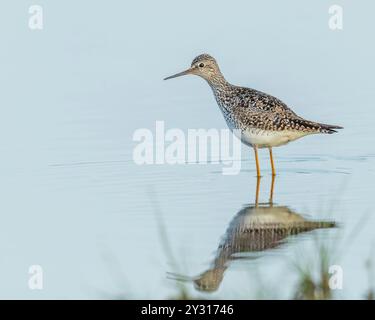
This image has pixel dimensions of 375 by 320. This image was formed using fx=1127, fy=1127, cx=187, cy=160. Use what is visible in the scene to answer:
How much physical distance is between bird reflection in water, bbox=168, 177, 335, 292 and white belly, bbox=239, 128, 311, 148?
72.2 inches

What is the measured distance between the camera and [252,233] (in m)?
10.6

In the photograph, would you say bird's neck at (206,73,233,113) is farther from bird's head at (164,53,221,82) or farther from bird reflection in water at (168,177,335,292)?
bird reflection in water at (168,177,335,292)

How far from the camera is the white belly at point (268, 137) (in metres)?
13.7

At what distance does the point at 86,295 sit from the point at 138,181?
4.21 meters

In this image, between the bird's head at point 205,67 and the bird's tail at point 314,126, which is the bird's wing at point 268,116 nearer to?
the bird's tail at point 314,126

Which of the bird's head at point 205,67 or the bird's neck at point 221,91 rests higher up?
the bird's head at point 205,67

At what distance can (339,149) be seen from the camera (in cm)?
1459

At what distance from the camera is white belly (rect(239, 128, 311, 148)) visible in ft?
44.9

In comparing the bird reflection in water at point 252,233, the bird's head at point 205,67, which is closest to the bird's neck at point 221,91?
the bird's head at point 205,67

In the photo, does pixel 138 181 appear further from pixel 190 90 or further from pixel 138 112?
pixel 190 90

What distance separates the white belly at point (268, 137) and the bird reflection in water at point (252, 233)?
183cm

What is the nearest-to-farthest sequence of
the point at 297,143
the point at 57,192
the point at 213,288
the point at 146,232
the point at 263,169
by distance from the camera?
the point at 213,288 → the point at 146,232 → the point at 57,192 → the point at 263,169 → the point at 297,143

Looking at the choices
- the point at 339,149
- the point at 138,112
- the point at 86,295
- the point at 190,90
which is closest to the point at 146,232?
the point at 86,295

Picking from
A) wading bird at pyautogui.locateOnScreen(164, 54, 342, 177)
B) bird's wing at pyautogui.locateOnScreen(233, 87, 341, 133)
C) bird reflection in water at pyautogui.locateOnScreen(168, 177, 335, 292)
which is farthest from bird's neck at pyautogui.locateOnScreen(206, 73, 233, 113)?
bird reflection in water at pyautogui.locateOnScreen(168, 177, 335, 292)
